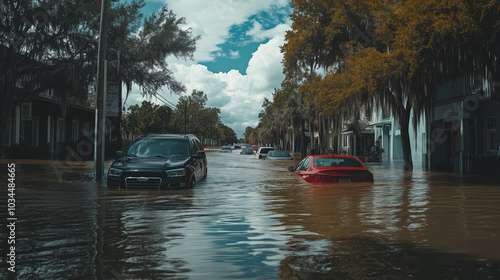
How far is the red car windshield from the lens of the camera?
44.3ft

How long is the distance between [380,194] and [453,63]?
790cm

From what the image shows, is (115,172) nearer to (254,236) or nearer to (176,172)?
(176,172)

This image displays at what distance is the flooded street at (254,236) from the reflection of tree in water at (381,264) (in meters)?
0.01

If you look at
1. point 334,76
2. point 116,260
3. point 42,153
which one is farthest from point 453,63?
point 42,153

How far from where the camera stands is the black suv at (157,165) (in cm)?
1198

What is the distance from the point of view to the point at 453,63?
1744 centimetres

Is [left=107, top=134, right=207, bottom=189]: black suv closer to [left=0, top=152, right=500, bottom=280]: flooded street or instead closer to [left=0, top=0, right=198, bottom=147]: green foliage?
[left=0, top=152, right=500, bottom=280]: flooded street

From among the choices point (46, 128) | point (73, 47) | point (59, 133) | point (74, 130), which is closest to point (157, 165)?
point (73, 47)

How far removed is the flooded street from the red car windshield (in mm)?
1357

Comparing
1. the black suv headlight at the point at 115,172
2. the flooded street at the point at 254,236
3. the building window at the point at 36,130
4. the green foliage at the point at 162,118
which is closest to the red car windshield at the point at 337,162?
the flooded street at the point at 254,236

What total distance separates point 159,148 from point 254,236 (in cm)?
775

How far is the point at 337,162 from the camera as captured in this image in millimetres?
14016

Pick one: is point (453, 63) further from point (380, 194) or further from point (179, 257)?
point (179, 257)

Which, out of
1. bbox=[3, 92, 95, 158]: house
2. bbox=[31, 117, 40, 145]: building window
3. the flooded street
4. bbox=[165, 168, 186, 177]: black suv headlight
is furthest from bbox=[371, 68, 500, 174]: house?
bbox=[31, 117, 40, 145]: building window
